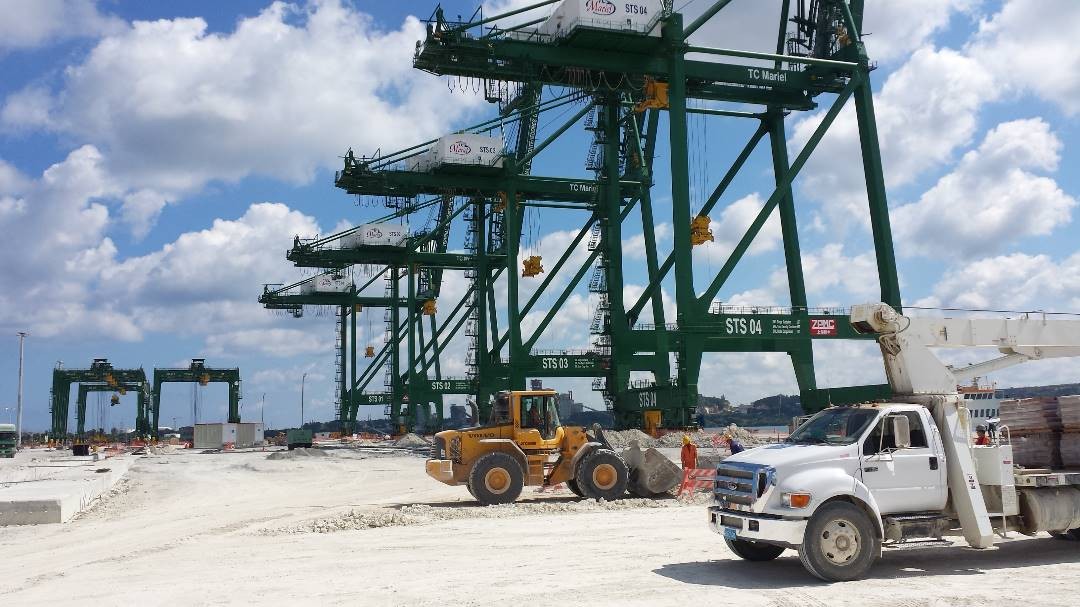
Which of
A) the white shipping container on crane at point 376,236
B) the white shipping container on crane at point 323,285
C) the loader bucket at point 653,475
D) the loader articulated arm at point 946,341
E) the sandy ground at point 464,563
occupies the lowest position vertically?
the sandy ground at point 464,563

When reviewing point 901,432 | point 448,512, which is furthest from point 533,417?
point 901,432

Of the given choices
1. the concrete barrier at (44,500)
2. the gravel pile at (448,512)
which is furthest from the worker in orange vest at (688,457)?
the concrete barrier at (44,500)

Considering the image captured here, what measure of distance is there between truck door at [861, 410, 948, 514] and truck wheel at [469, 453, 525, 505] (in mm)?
9229

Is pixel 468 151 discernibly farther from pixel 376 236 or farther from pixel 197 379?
pixel 197 379

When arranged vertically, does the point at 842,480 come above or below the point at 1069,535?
above

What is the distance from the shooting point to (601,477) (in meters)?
18.6

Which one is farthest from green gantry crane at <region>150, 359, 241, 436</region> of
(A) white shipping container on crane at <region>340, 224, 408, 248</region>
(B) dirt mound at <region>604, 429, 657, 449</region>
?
(B) dirt mound at <region>604, 429, 657, 449</region>

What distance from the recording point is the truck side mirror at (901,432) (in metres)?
10.4

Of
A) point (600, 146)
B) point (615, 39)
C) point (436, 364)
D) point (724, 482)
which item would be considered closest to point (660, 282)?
point (600, 146)

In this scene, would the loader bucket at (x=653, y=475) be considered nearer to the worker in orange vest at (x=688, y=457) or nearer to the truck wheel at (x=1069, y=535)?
the worker in orange vest at (x=688, y=457)

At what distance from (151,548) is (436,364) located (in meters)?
58.7

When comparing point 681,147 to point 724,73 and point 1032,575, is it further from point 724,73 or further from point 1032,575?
point 1032,575

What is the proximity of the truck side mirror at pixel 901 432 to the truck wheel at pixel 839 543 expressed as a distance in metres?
0.90

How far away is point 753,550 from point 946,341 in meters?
3.61
